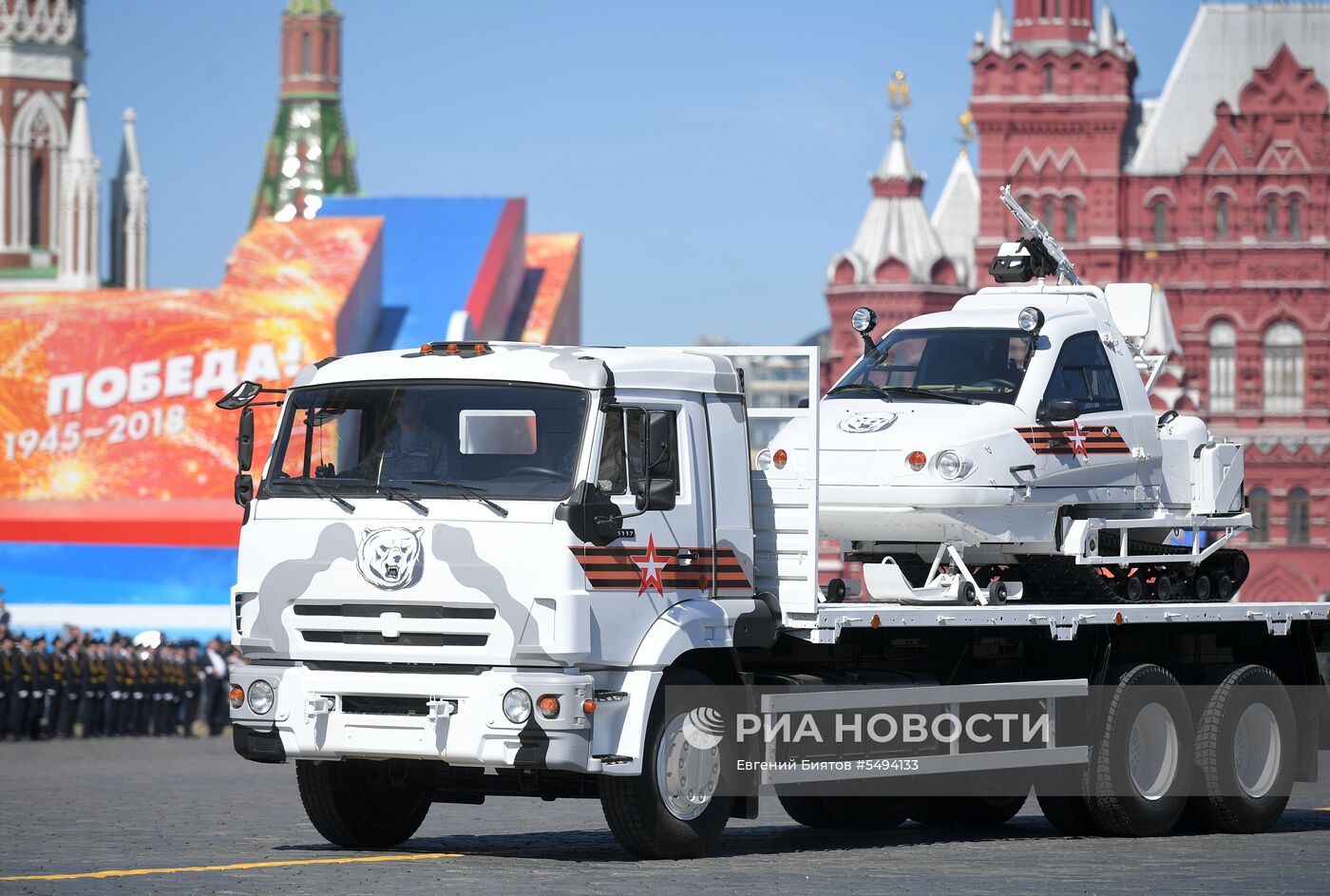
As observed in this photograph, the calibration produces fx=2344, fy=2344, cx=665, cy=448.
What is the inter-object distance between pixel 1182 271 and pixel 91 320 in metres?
31.9

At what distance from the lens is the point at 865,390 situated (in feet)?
50.0

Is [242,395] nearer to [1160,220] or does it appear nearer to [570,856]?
[570,856]

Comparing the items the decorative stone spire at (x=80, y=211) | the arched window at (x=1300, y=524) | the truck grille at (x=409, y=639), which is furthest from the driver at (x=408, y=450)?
the decorative stone spire at (x=80, y=211)

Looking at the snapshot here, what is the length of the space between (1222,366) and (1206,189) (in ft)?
17.5

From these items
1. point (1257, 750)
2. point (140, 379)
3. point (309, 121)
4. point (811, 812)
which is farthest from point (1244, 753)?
point (309, 121)

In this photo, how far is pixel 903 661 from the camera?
14.1 m

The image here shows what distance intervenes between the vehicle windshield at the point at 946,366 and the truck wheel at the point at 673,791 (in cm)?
305

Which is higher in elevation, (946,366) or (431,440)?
(946,366)

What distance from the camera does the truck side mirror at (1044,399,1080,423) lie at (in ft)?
49.5

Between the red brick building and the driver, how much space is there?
5643 cm

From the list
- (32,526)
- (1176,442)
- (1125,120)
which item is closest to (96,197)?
(32,526)

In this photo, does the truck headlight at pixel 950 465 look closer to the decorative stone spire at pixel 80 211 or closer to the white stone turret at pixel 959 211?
the white stone turret at pixel 959 211

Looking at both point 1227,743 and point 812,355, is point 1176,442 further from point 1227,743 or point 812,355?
point 812,355

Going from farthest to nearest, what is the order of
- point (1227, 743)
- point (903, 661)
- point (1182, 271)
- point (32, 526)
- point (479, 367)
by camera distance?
point (1182, 271) < point (32, 526) < point (1227, 743) < point (903, 661) < point (479, 367)
